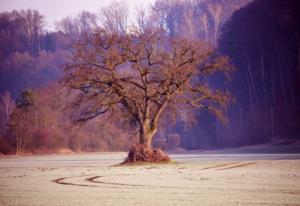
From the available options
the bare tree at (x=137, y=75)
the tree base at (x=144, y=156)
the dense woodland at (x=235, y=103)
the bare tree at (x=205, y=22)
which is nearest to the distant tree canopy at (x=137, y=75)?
the bare tree at (x=137, y=75)

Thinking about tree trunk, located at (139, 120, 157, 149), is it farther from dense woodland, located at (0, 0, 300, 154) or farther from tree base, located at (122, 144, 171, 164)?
dense woodland, located at (0, 0, 300, 154)

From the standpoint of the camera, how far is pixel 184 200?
41.2 feet

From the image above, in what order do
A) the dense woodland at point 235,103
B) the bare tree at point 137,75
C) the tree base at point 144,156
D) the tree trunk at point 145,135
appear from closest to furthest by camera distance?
the tree base at point 144,156 → the bare tree at point 137,75 → the tree trunk at point 145,135 → the dense woodland at point 235,103

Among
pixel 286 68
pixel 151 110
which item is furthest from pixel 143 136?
pixel 286 68

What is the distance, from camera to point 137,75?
34.7 m

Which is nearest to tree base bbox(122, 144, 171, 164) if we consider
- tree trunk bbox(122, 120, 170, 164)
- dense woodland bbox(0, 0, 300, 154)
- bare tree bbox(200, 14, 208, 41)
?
tree trunk bbox(122, 120, 170, 164)

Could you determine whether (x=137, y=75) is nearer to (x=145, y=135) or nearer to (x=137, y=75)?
(x=137, y=75)

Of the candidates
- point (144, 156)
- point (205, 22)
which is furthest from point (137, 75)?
point (205, 22)

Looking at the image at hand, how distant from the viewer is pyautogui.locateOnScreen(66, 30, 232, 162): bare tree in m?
33.1

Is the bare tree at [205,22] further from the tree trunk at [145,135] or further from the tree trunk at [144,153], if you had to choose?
the tree trunk at [144,153]

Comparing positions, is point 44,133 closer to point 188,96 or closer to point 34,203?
point 188,96

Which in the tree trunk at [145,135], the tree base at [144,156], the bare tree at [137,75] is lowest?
the tree base at [144,156]

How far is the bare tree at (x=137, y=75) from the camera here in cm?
3312

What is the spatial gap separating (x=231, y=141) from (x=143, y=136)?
43.3 meters
